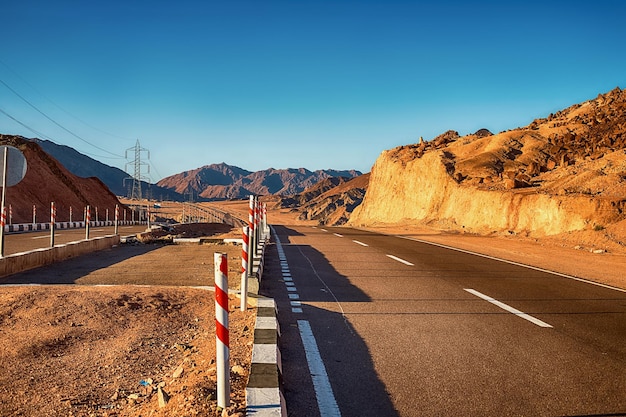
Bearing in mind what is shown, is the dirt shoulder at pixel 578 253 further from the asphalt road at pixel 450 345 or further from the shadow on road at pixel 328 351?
the shadow on road at pixel 328 351

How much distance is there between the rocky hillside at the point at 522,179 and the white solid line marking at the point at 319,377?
65.3ft

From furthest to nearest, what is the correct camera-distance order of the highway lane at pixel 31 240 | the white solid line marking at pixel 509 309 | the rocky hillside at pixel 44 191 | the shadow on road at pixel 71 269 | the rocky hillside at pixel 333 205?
the rocky hillside at pixel 333 205 → the rocky hillside at pixel 44 191 → the highway lane at pixel 31 240 → the shadow on road at pixel 71 269 → the white solid line marking at pixel 509 309

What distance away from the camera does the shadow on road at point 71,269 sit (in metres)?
11.2

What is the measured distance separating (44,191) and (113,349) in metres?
55.6

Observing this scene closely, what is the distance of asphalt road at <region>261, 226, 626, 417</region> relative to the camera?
460cm

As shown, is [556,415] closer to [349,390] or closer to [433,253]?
[349,390]

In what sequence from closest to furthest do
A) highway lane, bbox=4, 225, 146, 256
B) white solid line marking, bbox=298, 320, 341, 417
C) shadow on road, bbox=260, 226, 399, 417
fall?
white solid line marking, bbox=298, 320, 341, 417 < shadow on road, bbox=260, 226, 399, 417 < highway lane, bbox=4, 225, 146, 256

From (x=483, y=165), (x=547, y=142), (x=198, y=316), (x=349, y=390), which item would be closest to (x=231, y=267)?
(x=198, y=316)

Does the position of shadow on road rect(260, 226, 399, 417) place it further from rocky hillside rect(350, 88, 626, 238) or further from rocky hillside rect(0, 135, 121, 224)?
rocky hillside rect(0, 135, 121, 224)

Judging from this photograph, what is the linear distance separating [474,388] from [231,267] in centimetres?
995

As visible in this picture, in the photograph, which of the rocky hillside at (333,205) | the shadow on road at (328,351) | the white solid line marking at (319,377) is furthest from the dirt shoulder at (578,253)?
the rocky hillside at (333,205)

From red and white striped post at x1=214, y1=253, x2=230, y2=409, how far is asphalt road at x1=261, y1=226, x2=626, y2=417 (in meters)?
0.69

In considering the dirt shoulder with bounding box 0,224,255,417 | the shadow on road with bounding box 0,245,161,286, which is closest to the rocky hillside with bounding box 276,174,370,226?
the shadow on road with bounding box 0,245,161,286

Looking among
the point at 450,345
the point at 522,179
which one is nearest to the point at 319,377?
the point at 450,345
